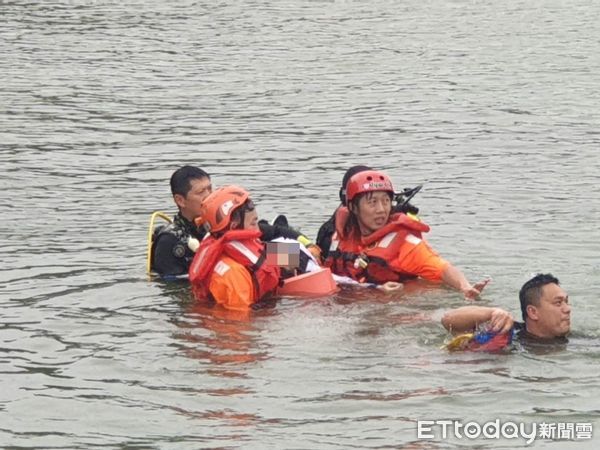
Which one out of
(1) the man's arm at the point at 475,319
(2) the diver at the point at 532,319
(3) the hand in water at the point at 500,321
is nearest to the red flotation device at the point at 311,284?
(1) the man's arm at the point at 475,319

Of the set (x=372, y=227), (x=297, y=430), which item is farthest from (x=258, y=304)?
(x=297, y=430)

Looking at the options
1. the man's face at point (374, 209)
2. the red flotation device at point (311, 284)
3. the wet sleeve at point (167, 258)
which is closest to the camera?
the red flotation device at point (311, 284)

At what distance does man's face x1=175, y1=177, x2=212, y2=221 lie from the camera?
39.2ft

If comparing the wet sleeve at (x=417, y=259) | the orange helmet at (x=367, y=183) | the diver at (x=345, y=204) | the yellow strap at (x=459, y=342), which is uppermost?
the orange helmet at (x=367, y=183)

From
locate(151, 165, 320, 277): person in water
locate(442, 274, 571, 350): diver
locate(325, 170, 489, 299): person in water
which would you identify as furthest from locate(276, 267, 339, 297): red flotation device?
locate(442, 274, 571, 350): diver

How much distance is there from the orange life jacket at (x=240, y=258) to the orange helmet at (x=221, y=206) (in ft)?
0.38

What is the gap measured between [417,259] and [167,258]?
217 centimetres

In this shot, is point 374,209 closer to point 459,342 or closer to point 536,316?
point 459,342

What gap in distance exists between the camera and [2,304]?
11.8 m

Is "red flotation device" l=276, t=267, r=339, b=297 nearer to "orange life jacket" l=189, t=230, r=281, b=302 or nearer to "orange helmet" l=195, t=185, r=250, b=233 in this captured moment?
"orange life jacket" l=189, t=230, r=281, b=302

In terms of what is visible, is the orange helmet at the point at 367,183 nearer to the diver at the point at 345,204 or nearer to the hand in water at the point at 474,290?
the diver at the point at 345,204

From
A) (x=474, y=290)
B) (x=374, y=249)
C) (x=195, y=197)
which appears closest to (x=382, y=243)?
(x=374, y=249)

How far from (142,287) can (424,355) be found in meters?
3.30

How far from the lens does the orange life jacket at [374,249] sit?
1161cm
